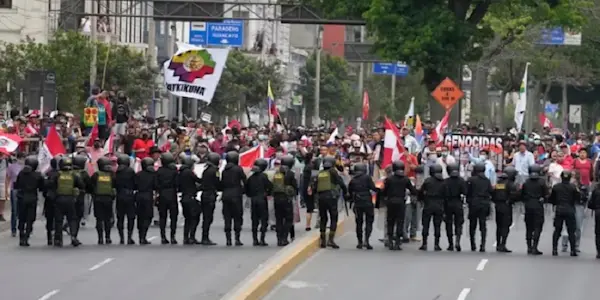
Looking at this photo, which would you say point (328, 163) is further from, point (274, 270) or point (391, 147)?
point (274, 270)

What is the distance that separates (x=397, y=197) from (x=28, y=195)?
6.14m

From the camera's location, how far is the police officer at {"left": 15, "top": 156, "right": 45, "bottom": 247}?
25141 millimetres

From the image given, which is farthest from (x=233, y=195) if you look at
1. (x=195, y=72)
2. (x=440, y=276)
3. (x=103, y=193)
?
(x=195, y=72)

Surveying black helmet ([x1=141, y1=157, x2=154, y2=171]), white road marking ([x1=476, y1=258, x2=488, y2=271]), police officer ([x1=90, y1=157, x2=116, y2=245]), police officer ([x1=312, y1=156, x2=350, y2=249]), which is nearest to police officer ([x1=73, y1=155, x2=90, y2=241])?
police officer ([x1=90, y1=157, x2=116, y2=245])

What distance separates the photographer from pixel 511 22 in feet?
184

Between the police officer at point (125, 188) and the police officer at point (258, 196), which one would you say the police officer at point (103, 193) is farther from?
the police officer at point (258, 196)

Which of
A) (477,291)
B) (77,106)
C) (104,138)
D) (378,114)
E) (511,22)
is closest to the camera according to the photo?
(477,291)

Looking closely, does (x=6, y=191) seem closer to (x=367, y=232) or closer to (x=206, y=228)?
(x=206, y=228)

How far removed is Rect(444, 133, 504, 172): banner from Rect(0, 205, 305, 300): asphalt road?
9.57 metres

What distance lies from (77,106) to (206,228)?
24.0 m

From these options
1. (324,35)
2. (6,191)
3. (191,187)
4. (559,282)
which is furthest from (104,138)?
(324,35)

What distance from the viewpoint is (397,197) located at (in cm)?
2550

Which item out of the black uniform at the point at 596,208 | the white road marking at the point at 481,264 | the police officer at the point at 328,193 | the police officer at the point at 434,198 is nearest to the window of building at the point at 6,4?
the police officer at the point at 328,193

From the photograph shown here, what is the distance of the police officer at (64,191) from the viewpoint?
24.9 meters
